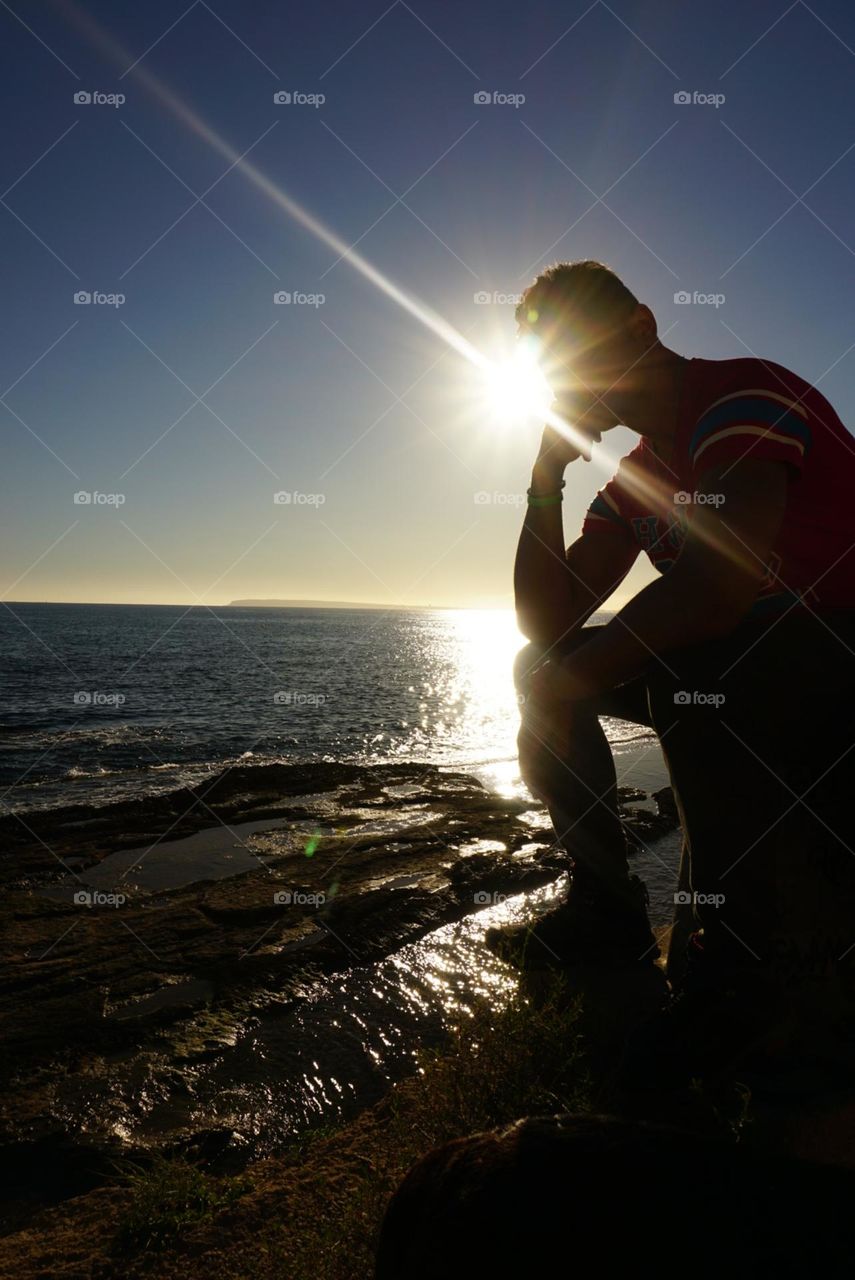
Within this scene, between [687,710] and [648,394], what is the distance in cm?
111

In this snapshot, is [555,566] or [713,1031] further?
[555,566]

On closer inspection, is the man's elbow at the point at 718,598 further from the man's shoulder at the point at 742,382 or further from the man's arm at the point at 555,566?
the man's arm at the point at 555,566

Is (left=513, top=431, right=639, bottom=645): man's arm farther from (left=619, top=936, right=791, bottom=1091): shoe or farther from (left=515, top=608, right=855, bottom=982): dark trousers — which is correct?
(left=619, top=936, right=791, bottom=1091): shoe

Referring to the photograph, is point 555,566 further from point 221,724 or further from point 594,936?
point 221,724

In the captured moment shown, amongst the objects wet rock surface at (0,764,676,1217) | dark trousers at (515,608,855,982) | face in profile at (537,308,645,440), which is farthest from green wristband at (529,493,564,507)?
wet rock surface at (0,764,676,1217)

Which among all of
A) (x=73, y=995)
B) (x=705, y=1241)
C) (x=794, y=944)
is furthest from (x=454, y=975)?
(x=705, y=1241)

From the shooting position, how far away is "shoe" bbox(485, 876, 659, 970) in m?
4.19

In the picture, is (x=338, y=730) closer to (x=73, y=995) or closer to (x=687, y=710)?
(x=73, y=995)

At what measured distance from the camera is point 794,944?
7.50ft

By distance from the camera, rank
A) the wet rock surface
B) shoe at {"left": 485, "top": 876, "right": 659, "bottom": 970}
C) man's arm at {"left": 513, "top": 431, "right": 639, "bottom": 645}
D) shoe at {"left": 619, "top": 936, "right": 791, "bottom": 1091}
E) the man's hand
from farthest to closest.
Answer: the wet rock surface, shoe at {"left": 485, "top": 876, "right": 659, "bottom": 970}, man's arm at {"left": 513, "top": 431, "right": 639, "bottom": 645}, the man's hand, shoe at {"left": 619, "top": 936, "right": 791, "bottom": 1091}

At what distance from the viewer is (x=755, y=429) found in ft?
6.35

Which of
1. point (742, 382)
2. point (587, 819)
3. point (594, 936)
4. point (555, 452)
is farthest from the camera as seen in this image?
point (594, 936)

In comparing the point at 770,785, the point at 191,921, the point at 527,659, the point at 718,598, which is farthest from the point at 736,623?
the point at 191,921

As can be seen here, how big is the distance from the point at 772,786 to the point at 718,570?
2.56ft
